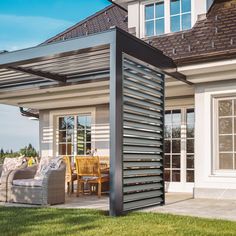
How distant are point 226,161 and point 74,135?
5.83m

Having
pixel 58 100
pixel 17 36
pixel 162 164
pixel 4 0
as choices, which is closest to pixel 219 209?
pixel 162 164

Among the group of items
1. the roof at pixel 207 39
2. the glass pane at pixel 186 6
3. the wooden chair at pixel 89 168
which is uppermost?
the glass pane at pixel 186 6

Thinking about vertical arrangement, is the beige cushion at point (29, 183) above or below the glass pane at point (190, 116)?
below

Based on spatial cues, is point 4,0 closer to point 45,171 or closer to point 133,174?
point 45,171

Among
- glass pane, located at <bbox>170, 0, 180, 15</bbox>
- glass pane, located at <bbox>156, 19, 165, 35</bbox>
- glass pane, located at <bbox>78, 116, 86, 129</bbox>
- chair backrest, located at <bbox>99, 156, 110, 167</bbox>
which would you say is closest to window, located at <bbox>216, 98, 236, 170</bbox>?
glass pane, located at <bbox>156, 19, 165, 35</bbox>

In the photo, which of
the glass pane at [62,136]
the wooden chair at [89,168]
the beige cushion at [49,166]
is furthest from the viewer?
the glass pane at [62,136]

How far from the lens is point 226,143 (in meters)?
9.95

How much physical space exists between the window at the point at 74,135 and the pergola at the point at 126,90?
4360 millimetres

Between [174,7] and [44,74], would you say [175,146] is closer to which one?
[174,7]

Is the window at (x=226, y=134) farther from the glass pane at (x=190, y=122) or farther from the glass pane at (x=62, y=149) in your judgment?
the glass pane at (x=62, y=149)

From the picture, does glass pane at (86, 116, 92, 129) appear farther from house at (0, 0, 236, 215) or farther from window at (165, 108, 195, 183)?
window at (165, 108, 195, 183)

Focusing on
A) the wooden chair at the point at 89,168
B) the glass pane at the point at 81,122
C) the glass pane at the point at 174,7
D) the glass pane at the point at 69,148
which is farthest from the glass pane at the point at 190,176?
the glass pane at the point at 69,148

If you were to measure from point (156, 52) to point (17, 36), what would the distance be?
29.1 ft

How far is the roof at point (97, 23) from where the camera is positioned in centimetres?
1361
